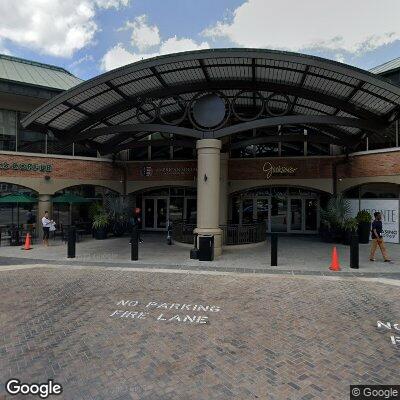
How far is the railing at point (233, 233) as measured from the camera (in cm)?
1518

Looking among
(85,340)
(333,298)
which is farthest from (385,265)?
(85,340)

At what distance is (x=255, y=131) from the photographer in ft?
72.0

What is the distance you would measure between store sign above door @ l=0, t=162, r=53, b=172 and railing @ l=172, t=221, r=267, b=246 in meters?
8.18

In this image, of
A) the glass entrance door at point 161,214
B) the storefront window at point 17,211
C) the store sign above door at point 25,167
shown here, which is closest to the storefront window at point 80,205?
the storefront window at point 17,211

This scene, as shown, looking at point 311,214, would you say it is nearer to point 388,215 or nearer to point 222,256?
point 388,215

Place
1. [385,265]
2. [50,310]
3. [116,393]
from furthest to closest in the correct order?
[385,265] → [50,310] → [116,393]

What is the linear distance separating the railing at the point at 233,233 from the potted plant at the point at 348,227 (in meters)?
4.21

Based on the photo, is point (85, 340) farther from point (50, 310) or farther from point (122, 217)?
point (122, 217)

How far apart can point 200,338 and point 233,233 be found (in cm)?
965

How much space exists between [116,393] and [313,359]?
295 cm

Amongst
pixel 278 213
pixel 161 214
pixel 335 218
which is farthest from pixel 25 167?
pixel 335 218

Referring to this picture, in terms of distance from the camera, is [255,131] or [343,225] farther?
[255,131]

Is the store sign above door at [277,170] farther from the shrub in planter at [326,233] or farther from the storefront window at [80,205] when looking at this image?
the storefront window at [80,205]

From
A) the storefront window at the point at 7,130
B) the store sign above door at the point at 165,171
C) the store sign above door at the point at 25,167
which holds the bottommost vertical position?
the store sign above door at the point at 25,167
